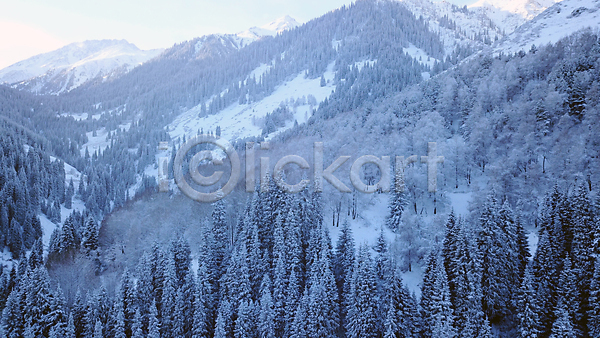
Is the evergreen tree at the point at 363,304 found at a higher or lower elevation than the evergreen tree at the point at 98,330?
higher

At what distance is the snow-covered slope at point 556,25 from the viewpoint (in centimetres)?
10150

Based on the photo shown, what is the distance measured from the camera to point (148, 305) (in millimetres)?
51062

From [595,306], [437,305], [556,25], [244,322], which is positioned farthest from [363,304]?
[556,25]

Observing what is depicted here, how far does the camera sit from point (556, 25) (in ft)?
365

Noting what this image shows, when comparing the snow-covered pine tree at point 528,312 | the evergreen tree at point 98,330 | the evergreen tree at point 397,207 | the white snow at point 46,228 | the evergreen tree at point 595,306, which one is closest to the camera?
the evergreen tree at point 595,306

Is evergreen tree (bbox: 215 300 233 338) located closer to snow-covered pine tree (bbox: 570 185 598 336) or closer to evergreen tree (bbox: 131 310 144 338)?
evergreen tree (bbox: 131 310 144 338)

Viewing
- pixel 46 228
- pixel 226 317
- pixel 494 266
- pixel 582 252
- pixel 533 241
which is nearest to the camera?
pixel 582 252

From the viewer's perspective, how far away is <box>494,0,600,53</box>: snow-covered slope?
10150cm

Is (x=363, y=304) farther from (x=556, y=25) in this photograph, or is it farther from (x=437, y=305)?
(x=556, y=25)

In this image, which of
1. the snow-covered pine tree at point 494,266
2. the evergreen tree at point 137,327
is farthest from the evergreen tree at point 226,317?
the snow-covered pine tree at point 494,266

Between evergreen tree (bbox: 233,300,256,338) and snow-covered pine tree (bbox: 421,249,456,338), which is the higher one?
snow-covered pine tree (bbox: 421,249,456,338)

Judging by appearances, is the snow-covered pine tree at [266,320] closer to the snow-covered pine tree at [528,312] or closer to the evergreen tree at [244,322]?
the evergreen tree at [244,322]

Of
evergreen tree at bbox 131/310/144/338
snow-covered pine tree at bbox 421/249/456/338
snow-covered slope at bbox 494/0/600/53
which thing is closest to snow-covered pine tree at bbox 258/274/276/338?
evergreen tree at bbox 131/310/144/338

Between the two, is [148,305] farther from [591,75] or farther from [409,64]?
[409,64]
